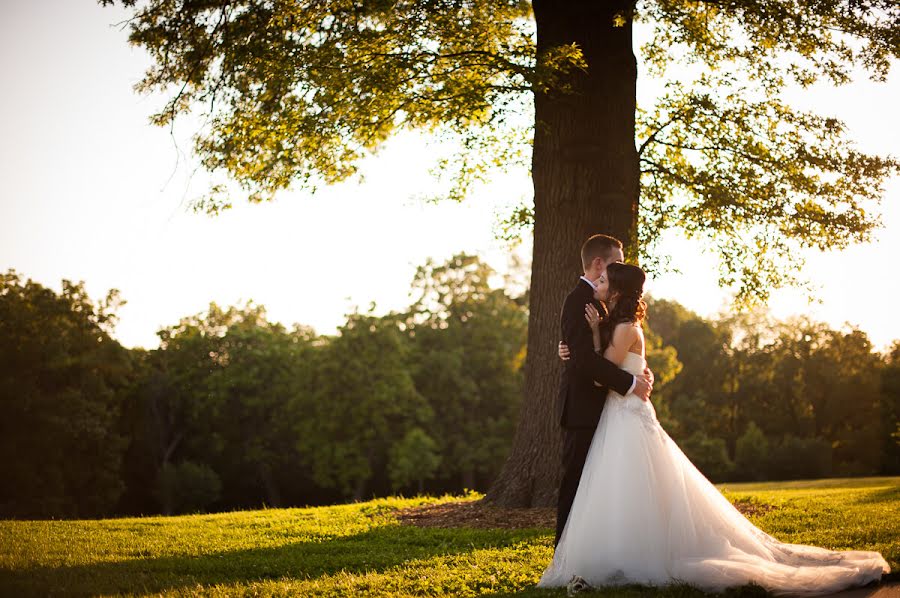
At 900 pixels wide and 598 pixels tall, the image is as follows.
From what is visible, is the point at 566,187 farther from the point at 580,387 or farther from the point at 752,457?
the point at 752,457

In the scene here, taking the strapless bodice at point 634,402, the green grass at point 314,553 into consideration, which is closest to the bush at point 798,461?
the green grass at point 314,553

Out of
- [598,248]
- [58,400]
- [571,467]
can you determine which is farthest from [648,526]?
[58,400]

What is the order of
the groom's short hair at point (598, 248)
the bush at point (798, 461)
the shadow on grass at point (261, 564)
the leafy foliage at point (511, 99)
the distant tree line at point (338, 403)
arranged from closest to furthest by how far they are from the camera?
the shadow on grass at point (261, 564)
the groom's short hair at point (598, 248)
the leafy foliage at point (511, 99)
the distant tree line at point (338, 403)
the bush at point (798, 461)

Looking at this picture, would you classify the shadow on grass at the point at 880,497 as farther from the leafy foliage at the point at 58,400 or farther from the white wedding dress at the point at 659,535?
the leafy foliage at the point at 58,400

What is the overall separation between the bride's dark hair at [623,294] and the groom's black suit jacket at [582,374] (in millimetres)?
181

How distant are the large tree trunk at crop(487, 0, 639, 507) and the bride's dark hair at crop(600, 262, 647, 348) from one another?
4.71 m

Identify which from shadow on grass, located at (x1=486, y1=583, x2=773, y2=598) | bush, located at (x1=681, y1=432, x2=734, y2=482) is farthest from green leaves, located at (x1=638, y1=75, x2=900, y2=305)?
bush, located at (x1=681, y1=432, x2=734, y2=482)

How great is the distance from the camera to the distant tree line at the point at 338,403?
39750mm

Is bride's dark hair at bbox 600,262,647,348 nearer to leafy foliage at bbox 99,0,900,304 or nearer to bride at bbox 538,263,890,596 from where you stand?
bride at bbox 538,263,890,596

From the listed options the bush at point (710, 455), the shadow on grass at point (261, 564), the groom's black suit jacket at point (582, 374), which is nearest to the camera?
the groom's black suit jacket at point (582, 374)

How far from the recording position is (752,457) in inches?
1726

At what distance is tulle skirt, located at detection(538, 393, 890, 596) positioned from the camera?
249 inches

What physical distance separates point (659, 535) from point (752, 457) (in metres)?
40.5

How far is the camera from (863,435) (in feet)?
152
